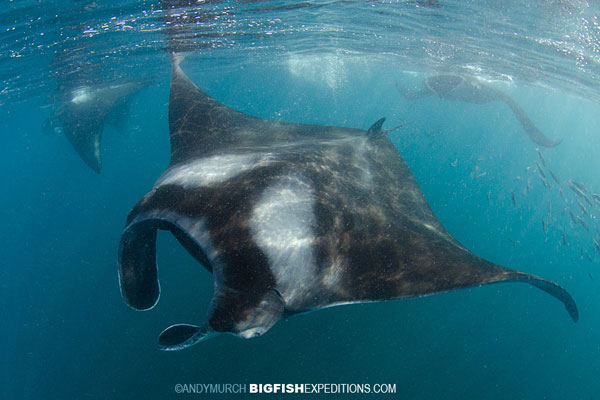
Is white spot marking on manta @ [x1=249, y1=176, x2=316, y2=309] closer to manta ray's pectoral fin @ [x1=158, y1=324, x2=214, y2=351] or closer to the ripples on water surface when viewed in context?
manta ray's pectoral fin @ [x1=158, y1=324, x2=214, y2=351]

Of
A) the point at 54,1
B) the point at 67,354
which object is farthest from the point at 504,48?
the point at 67,354

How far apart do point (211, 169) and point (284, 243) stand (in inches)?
67.6

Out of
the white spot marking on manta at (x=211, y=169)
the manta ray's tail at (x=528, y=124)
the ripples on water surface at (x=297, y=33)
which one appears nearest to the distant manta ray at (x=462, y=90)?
the manta ray's tail at (x=528, y=124)

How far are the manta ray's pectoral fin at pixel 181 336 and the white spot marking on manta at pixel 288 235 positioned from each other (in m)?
0.76

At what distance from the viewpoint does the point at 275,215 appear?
129 inches

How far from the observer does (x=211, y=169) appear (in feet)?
13.2

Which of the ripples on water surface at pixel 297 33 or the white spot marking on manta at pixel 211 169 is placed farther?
the ripples on water surface at pixel 297 33

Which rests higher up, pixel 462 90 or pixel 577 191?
pixel 462 90

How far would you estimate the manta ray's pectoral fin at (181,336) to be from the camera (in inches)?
95.0

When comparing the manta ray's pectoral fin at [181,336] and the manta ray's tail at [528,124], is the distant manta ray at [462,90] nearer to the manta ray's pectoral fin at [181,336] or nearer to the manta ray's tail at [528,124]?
the manta ray's tail at [528,124]

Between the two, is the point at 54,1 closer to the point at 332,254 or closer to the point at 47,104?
the point at 332,254

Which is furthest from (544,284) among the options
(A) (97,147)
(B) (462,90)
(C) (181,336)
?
(B) (462,90)

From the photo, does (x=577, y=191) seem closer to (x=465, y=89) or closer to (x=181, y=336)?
(x=465, y=89)

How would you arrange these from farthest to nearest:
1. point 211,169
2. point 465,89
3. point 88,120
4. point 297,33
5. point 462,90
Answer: point 462,90 < point 465,89 < point 297,33 < point 88,120 < point 211,169
